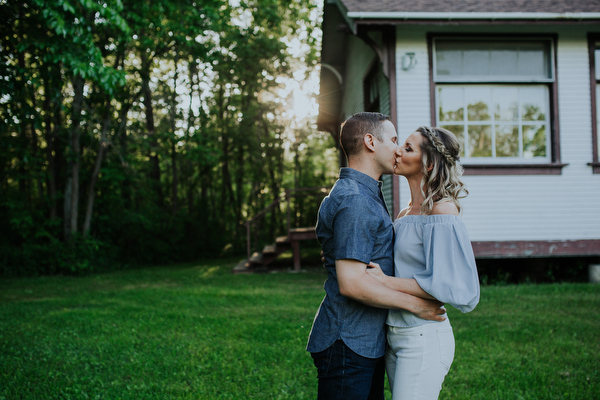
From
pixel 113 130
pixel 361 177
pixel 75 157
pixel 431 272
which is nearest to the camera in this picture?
pixel 431 272

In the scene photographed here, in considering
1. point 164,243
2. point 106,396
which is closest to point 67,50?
point 106,396

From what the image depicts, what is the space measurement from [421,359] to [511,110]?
8.01 m

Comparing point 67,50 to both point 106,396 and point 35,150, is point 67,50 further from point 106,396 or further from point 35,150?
point 35,150

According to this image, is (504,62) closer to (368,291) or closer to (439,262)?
(439,262)

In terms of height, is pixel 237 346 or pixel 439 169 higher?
pixel 439 169

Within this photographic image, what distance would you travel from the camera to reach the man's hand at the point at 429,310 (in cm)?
214

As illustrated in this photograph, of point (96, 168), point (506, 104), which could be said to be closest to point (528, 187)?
point (506, 104)

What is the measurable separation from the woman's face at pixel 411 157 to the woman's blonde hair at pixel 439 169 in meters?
0.02

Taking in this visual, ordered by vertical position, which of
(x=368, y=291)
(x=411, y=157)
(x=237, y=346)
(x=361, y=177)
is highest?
(x=411, y=157)

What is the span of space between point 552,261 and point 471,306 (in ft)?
27.9

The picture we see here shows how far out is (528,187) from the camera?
344 inches

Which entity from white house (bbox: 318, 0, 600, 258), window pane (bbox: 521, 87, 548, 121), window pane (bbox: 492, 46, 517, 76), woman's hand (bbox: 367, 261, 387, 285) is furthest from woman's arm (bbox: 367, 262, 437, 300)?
window pane (bbox: 521, 87, 548, 121)

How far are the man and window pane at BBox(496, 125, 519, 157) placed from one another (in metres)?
7.43

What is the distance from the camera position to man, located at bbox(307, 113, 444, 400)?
206 cm
